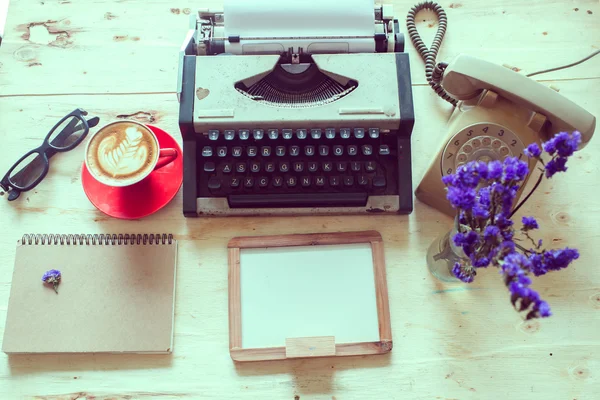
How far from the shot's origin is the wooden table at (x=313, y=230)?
45.1 inches

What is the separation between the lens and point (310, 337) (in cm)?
114

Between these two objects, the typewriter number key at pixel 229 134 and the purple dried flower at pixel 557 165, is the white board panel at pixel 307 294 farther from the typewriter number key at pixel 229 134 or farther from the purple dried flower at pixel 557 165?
the purple dried flower at pixel 557 165

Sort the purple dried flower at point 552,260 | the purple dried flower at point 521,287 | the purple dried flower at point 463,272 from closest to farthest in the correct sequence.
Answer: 1. the purple dried flower at point 521,287
2. the purple dried flower at point 552,260
3. the purple dried flower at point 463,272

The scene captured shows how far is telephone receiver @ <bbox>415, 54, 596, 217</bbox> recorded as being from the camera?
3.63ft

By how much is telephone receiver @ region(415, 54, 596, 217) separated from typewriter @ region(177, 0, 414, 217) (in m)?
0.09

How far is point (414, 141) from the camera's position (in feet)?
4.32

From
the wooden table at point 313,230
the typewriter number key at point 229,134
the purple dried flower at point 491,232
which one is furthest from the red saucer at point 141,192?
the purple dried flower at point 491,232

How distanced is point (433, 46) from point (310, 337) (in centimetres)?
72

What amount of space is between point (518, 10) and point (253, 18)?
681 mm

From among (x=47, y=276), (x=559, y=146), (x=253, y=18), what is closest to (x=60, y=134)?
(x=47, y=276)

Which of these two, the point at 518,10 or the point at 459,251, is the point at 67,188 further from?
the point at 518,10

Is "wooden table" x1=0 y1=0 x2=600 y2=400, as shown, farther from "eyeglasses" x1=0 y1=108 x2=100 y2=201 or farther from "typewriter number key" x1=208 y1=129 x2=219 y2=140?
"typewriter number key" x1=208 y1=129 x2=219 y2=140

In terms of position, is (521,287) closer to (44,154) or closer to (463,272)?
(463,272)

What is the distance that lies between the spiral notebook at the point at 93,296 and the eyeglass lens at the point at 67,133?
21 centimetres
